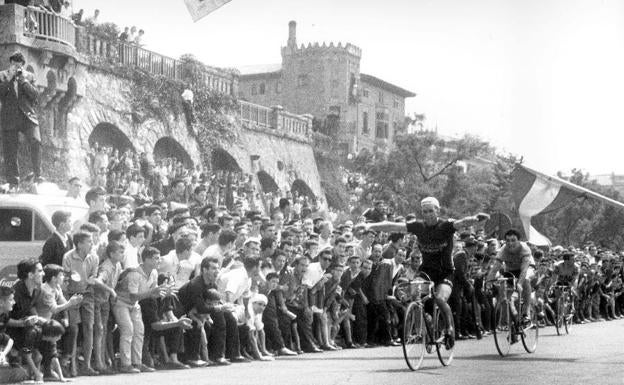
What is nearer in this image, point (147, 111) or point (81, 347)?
point (81, 347)

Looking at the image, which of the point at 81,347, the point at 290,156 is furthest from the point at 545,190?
the point at 290,156

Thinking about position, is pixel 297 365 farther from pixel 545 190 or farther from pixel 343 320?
pixel 545 190

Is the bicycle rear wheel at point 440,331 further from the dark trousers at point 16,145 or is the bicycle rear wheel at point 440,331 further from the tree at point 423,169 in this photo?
the tree at point 423,169

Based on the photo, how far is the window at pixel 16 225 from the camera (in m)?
14.5

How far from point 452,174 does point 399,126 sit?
4725 millimetres

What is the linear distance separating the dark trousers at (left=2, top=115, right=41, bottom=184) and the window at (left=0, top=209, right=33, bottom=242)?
16.9 ft

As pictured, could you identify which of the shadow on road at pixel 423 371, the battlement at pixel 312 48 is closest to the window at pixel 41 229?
the shadow on road at pixel 423 371

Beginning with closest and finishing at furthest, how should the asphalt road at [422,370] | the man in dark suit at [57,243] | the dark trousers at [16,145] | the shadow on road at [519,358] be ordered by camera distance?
the asphalt road at [422,370]
the man in dark suit at [57,243]
the shadow on road at [519,358]
the dark trousers at [16,145]

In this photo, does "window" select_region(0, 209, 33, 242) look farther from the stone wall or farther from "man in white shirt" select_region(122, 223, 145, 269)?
the stone wall

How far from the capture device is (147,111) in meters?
36.1

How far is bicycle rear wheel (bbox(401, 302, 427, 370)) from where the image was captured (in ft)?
40.1

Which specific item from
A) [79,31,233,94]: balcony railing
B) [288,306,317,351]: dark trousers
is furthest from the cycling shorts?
[79,31,233,94]: balcony railing

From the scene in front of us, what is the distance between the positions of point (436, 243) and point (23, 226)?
215 inches

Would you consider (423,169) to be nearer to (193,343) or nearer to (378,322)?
(378,322)
